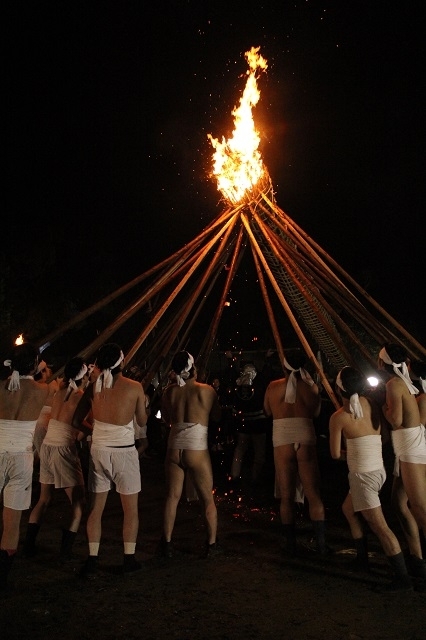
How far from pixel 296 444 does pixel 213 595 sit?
1973 mm

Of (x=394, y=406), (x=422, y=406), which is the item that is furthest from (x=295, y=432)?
(x=422, y=406)

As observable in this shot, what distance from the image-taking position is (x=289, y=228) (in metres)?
9.41

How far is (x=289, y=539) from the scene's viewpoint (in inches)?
257

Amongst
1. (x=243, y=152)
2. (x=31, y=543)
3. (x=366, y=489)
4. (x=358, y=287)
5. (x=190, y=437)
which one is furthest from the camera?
(x=243, y=152)

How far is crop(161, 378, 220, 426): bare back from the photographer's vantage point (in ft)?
21.7

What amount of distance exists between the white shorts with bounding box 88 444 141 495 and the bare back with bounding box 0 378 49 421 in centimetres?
74

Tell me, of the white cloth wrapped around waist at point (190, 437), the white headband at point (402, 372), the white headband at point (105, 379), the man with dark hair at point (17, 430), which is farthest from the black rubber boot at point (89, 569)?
the white headband at point (402, 372)

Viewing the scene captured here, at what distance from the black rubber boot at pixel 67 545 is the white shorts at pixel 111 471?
69 cm

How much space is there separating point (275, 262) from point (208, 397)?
4.40 metres

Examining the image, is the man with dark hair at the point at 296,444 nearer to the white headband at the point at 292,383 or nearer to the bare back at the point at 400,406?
the white headband at the point at 292,383

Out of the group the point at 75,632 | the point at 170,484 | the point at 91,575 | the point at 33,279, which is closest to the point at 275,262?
the point at 170,484

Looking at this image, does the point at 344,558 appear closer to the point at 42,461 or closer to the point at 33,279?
the point at 42,461

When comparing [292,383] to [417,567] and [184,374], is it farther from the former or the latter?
[417,567]

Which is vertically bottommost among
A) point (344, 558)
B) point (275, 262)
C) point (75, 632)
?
point (75, 632)
